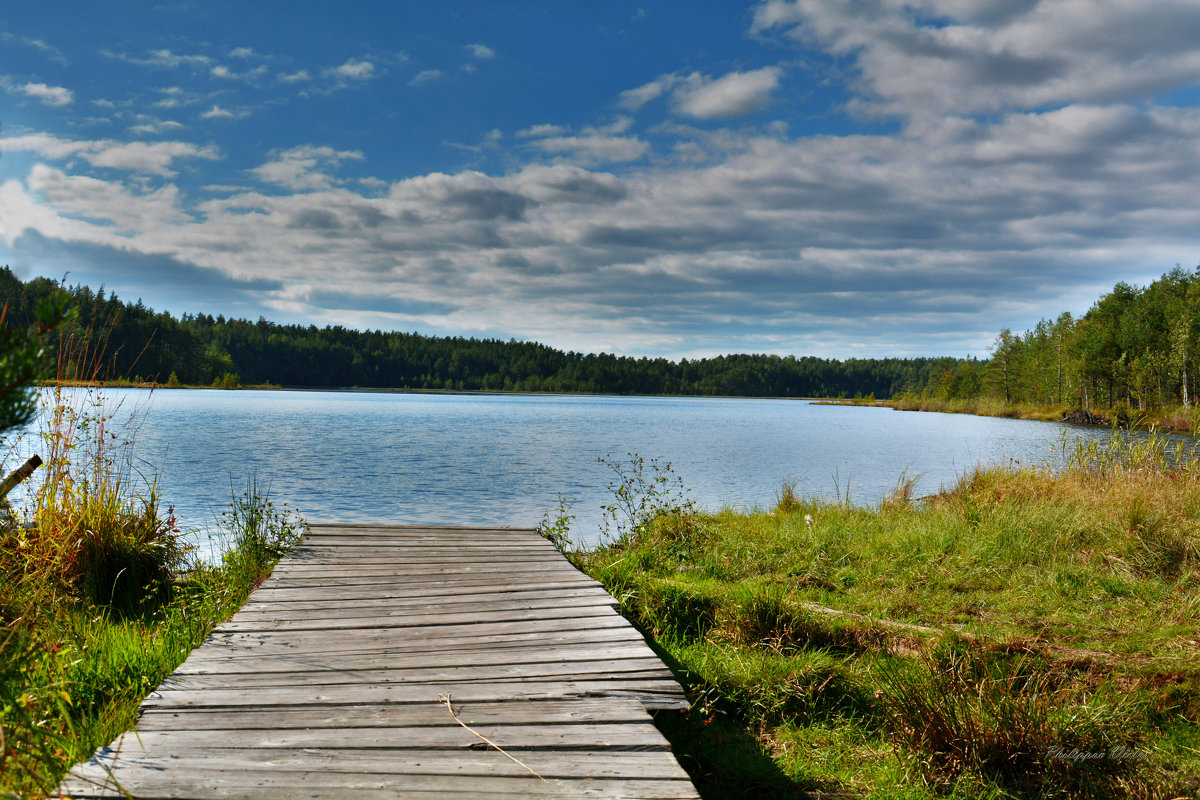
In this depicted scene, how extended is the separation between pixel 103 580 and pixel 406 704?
499 centimetres

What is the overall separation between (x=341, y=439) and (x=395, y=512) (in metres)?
16.5

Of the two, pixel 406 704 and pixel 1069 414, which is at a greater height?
pixel 1069 414

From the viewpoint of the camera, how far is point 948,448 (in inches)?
1237

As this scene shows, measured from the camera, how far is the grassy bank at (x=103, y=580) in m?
Result: 4.28

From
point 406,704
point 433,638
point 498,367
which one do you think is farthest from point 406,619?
point 498,367

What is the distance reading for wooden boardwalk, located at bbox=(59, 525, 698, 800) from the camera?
2693 millimetres

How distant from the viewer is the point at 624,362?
157000 millimetres

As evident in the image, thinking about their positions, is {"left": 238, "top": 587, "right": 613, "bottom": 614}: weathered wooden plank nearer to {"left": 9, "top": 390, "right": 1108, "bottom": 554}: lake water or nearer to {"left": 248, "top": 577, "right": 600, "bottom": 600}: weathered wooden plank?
{"left": 248, "top": 577, "right": 600, "bottom": 600}: weathered wooden plank

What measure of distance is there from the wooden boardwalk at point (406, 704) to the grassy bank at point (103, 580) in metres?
0.68

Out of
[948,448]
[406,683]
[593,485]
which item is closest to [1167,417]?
[948,448]

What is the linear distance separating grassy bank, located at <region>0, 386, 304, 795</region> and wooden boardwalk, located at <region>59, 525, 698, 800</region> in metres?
0.68

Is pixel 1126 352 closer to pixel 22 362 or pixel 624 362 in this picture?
pixel 22 362

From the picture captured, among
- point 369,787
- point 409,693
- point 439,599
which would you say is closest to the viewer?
point 369,787

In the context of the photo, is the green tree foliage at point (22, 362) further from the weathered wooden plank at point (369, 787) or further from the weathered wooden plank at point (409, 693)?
the weathered wooden plank at point (409, 693)
